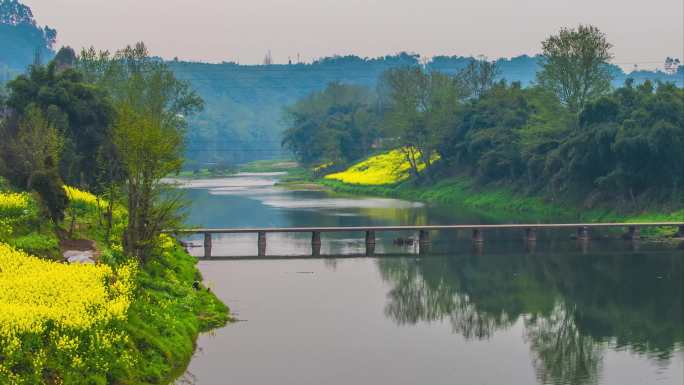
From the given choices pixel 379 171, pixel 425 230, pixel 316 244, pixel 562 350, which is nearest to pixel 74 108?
pixel 316 244

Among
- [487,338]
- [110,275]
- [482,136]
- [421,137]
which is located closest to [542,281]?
[487,338]

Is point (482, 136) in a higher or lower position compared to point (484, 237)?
higher

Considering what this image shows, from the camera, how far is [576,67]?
4262 inches

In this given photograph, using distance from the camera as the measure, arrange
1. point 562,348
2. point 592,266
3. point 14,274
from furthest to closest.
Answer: point 592,266
point 562,348
point 14,274

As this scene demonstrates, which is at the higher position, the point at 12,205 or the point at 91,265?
the point at 12,205

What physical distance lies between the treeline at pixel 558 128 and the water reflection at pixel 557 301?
848 inches

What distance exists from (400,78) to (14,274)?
115391 millimetres

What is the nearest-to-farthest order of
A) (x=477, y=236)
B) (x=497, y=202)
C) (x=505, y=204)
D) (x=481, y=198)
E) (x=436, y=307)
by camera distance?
(x=436, y=307) < (x=477, y=236) < (x=505, y=204) < (x=497, y=202) < (x=481, y=198)

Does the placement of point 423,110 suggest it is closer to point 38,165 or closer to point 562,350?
point 38,165

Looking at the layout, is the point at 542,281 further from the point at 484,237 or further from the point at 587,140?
the point at 587,140

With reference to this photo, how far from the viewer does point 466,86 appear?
156 metres

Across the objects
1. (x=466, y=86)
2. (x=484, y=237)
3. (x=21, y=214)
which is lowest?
(x=484, y=237)

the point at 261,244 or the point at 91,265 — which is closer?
the point at 91,265

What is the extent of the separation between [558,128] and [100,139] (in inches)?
2160
